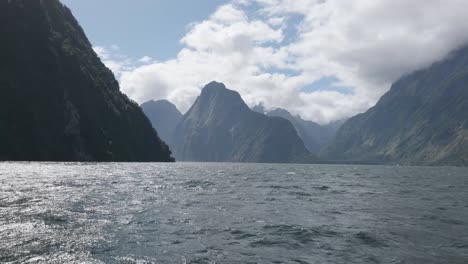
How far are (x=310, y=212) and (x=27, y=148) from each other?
145 metres

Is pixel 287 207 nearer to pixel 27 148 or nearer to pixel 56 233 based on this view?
pixel 56 233

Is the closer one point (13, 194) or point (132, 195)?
point (13, 194)

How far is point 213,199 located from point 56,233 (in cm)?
2283

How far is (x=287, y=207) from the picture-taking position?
38844mm

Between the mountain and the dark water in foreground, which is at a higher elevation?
the mountain

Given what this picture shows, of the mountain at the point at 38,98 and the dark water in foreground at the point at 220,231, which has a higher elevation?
the mountain at the point at 38,98

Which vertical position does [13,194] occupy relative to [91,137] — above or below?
below

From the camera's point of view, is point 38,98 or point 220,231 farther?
point 38,98

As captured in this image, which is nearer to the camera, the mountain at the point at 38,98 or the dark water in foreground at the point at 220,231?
the dark water in foreground at the point at 220,231

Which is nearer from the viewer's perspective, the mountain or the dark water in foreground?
the dark water in foreground

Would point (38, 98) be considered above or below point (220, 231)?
above

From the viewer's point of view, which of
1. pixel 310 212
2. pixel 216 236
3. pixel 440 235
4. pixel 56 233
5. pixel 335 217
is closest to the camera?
pixel 56 233

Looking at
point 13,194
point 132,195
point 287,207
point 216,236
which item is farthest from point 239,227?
point 13,194

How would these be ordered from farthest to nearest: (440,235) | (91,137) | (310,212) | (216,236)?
(91,137) < (310,212) < (440,235) < (216,236)
